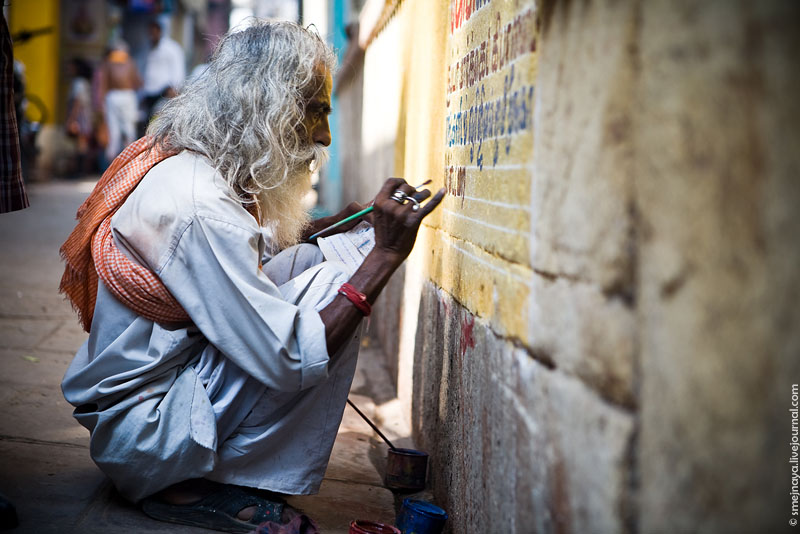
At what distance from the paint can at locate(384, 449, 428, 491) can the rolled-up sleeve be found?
25.6 inches

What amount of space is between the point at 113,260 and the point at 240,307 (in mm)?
429

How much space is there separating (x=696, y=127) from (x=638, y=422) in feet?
1.33

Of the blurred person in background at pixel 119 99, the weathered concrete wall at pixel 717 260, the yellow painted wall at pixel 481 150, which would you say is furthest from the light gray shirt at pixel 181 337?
the blurred person in background at pixel 119 99

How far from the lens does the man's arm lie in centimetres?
216

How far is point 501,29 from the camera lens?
1.84m

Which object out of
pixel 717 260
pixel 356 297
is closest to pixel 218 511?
pixel 356 297

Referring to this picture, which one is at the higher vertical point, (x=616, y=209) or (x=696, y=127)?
(x=696, y=127)

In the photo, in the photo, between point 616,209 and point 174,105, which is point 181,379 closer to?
point 174,105

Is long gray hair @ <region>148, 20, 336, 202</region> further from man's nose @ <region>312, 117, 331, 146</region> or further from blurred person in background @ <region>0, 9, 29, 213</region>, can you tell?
blurred person in background @ <region>0, 9, 29, 213</region>

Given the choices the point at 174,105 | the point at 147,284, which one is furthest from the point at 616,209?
the point at 174,105

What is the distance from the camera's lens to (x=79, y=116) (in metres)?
16.4

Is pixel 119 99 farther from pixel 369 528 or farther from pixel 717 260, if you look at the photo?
pixel 717 260

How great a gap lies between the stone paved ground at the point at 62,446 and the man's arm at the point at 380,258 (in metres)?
0.65

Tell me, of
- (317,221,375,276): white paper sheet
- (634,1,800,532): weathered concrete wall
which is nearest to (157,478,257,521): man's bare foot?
(317,221,375,276): white paper sheet
